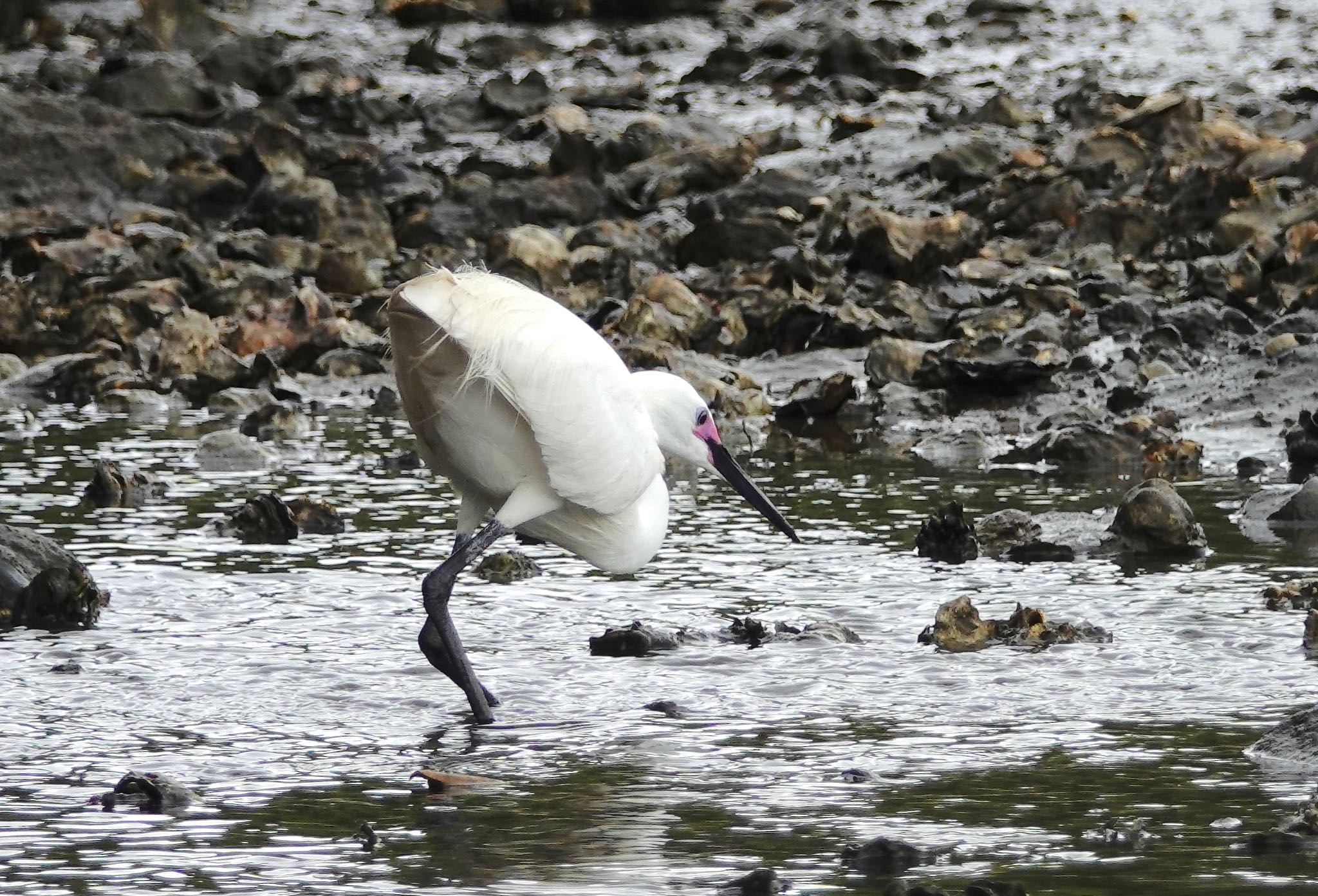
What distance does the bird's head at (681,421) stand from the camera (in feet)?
20.4

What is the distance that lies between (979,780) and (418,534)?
13.0ft

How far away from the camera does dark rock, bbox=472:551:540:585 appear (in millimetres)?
7363

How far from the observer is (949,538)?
753cm

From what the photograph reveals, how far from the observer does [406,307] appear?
222 inches

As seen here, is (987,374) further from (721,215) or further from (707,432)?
(721,215)

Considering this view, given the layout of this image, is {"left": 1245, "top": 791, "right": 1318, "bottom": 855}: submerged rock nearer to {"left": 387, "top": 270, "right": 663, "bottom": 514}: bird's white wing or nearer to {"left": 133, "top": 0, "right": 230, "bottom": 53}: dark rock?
{"left": 387, "top": 270, "right": 663, "bottom": 514}: bird's white wing

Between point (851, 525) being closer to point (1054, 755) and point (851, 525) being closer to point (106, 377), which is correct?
point (1054, 755)

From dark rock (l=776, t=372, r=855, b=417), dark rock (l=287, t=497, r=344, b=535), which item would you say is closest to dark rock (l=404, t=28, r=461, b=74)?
dark rock (l=776, t=372, r=855, b=417)

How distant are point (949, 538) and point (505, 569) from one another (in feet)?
5.48

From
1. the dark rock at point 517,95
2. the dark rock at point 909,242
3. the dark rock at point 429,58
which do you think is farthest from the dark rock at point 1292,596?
the dark rock at point 429,58

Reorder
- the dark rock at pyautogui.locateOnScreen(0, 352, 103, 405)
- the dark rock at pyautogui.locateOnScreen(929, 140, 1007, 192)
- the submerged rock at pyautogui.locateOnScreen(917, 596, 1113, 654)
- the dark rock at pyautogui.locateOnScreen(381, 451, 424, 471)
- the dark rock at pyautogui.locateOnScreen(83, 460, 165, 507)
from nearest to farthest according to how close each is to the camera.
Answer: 1. the submerged rock at pyautogui.locateOnScreen(917, 596, 1113, 654)
2. the dark rock at pyautogui.locateOnScreen(83, 460, 165, 507)
3. the dark rock at pyautogui.locateOnScreen(381, 451, 424, 471)
4. the dark rock at pyautogui.locateOnScreen(0, 352, 103, 405)
5. the dark rock at pyautogui.locateOnScreen(929, 140, 1007, 192)

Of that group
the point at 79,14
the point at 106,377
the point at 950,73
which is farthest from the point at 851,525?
the point at 79,14

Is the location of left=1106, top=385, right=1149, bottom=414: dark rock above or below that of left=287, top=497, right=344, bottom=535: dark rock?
above

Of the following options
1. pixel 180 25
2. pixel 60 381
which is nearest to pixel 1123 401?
pixel 60 381
